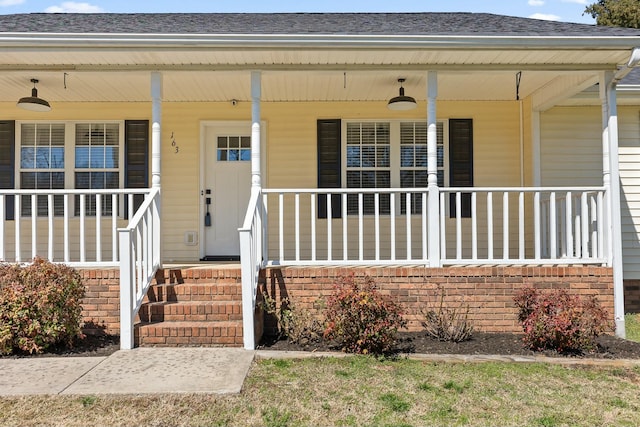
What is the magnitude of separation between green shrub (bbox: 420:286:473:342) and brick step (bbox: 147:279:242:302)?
208cm

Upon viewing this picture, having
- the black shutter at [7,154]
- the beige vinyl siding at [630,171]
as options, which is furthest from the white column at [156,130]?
the beige vinyl siding at [630,171]

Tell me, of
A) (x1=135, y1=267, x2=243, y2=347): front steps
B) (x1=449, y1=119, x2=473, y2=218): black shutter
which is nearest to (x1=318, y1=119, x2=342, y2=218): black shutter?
(x1=449, y1=119, x2=473, y2=218): black shutter

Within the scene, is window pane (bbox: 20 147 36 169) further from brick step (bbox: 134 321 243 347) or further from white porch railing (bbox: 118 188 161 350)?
brick step (bbox: 134 321 243 347)

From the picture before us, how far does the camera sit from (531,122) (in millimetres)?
7465

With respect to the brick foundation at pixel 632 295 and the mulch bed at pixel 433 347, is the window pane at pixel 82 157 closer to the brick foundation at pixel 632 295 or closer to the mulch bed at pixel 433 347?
the mulch bed at pixel 433 347

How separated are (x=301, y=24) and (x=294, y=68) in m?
1.42

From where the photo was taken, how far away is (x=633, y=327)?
21.1 ft

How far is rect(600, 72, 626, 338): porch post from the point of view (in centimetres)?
576

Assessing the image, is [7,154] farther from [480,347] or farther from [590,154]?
[590,154]

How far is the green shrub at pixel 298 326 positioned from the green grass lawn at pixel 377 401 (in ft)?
2.32

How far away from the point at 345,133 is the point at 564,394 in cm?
490

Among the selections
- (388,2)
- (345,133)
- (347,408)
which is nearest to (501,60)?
(345,133)

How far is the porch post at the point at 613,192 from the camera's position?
5.76m

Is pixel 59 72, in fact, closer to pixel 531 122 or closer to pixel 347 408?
pixel 347 408
